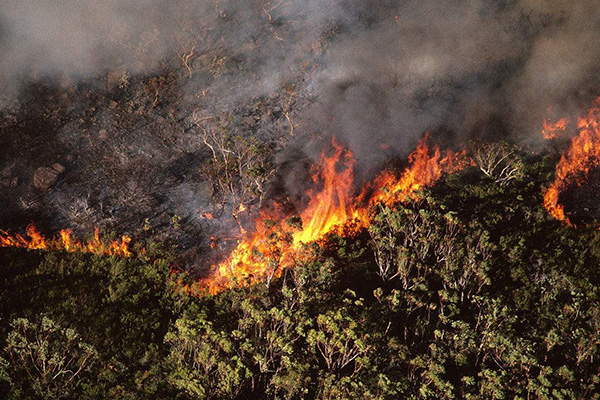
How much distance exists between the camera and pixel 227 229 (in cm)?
1773

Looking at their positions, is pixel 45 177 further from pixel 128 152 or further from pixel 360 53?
pixel 360 53

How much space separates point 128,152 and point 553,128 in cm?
2283

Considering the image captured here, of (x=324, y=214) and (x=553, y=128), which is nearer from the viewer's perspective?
(x=324, y=214)

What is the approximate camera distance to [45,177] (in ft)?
62.7

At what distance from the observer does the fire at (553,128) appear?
78.7ft

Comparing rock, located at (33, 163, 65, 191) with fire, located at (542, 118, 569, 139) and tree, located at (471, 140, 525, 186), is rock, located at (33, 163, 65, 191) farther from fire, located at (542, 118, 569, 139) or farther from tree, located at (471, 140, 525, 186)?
fire, located at (542, 118, 569, 139)

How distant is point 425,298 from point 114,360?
9676 millimetres

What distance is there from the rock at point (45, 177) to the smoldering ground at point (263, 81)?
1.60 feet

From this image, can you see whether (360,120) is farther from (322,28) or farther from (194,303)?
(194,303)

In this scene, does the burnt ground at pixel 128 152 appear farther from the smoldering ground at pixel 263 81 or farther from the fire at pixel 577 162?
the fire at pixel 577 162

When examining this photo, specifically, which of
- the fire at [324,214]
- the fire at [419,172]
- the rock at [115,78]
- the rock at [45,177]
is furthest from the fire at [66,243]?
the rock at [115,78]

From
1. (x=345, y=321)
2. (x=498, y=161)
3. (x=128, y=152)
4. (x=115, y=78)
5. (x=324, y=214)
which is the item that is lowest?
(x=345, y=321)

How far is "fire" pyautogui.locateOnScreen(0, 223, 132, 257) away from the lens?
1609cm

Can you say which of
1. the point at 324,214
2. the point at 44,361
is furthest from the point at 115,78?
the point at 44,361
